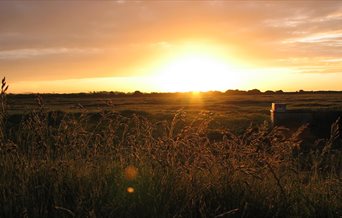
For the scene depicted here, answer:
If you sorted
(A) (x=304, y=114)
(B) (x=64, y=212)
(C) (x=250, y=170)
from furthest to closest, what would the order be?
(A) (x=304, y=114) < (C) (x=250, y=170) < (B) (x=64, y=212)

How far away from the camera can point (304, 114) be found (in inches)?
880

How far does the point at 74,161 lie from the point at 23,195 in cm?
100

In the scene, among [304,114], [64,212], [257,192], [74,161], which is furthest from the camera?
[304,114]

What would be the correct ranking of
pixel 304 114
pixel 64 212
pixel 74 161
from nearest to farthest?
pixel 64 212
pixel 74 161
pixel 304 114

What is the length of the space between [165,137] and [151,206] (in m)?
0.88

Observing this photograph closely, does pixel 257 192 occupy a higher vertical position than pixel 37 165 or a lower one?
lower

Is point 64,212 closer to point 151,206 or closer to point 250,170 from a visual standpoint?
point 151,206

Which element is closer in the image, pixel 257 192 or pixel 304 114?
pixel 257 192

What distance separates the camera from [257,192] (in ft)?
15.6

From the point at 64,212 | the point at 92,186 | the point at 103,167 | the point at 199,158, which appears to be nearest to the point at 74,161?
the point at 103,167

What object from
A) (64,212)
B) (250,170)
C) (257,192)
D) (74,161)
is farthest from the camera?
(74,161)

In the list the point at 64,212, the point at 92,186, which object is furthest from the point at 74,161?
the point at 64,212

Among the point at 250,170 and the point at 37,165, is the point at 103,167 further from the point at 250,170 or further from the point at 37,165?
the point at 250,170

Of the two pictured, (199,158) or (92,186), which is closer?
(92,186)
